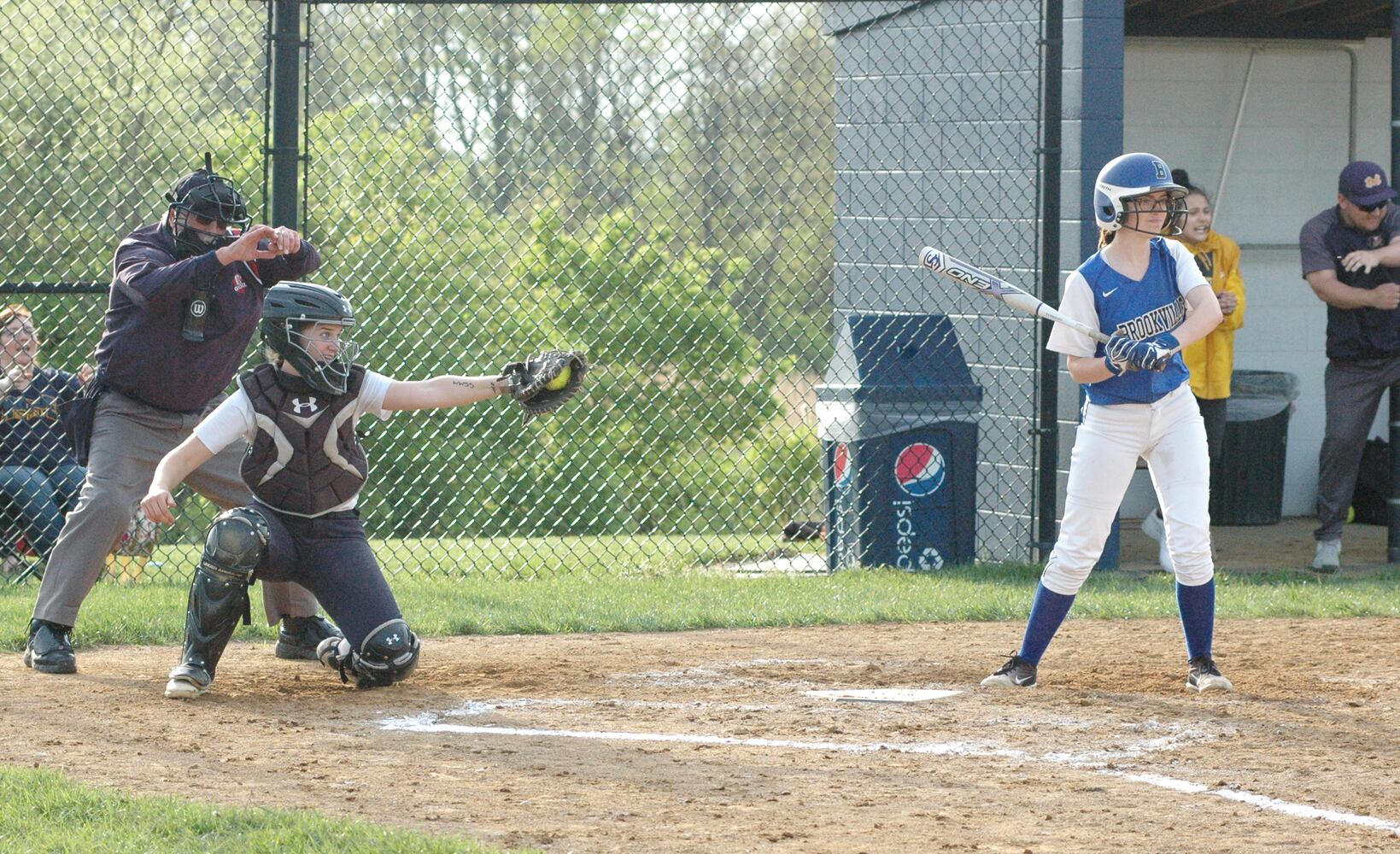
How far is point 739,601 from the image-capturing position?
779 cm

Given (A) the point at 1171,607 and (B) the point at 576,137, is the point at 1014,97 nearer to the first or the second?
(A) the point at 1171,607

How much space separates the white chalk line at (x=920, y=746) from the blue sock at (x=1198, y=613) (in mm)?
838

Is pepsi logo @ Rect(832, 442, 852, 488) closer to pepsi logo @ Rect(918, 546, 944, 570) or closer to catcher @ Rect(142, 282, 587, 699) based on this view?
pepsi logo @ Rect(918, 546, 944, 570)

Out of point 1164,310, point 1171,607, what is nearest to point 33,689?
point 1164,310

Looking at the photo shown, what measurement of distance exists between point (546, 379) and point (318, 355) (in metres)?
0.78

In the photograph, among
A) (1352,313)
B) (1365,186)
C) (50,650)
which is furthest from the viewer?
(1352,313)

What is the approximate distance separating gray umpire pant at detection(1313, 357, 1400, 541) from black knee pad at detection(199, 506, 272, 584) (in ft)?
19.2

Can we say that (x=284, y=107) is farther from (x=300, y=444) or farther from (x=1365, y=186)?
(x=1365, y=186)

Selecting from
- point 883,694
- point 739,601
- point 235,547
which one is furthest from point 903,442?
point 235,547

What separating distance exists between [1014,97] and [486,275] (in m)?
8.91

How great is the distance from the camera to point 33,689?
221 inches

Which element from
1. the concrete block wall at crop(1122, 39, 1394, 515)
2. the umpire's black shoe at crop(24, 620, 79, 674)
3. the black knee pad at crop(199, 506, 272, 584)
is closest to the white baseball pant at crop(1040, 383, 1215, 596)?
the black knee pad at crop(199, 506, 272, 584)

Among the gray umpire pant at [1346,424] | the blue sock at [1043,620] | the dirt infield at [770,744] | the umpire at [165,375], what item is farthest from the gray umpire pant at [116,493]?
the gray umpire pant at [1346,424]

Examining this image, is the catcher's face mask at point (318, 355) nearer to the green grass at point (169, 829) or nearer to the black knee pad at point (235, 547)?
the black knee pad at point (235, 547)
